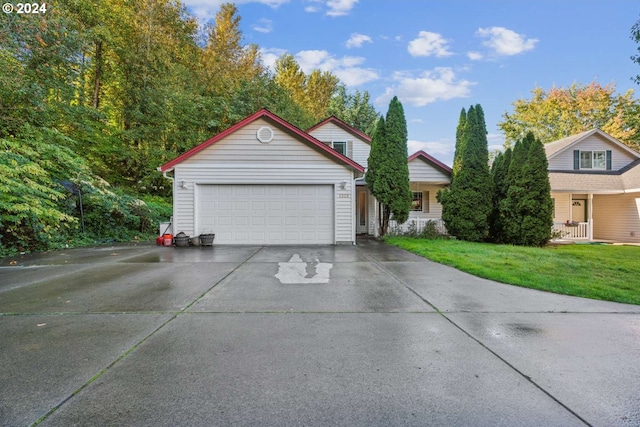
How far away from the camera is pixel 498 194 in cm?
1250

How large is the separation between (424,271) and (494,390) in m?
4.27

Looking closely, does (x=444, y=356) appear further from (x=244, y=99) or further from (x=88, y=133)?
(x=244, y=99)

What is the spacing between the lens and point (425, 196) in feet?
51.6

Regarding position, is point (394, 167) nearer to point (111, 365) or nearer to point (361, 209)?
point (361, 209)

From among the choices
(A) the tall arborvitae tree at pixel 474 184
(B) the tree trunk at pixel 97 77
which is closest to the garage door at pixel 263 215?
(A) the tall arborvitae tree at pixel 474 184

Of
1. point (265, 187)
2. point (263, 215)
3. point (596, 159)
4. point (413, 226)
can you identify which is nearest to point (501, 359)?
point (263, 215)

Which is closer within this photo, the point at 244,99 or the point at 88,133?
the point at 88,133

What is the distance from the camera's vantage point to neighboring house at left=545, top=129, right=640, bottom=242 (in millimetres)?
14680

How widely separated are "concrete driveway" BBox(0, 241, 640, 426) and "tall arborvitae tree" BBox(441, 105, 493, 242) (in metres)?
7.31

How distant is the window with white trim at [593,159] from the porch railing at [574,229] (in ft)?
11.6

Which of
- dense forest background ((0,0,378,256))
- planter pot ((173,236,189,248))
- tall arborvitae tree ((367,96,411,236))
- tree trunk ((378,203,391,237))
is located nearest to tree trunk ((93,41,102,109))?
dense forest background ((0,0,378,256))

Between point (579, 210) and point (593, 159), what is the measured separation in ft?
9.64

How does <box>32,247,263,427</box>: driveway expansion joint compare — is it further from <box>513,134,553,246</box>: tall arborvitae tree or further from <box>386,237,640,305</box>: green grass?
<box>513,134,553,246</box>: tall arborvitae tree

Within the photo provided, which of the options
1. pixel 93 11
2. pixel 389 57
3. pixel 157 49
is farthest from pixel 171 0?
pixel 389 57
